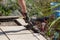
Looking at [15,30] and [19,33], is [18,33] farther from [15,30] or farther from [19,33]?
[15,30]

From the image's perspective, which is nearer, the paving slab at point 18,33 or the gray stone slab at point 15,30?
the paving slab at point 18,33

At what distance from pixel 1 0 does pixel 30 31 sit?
1.98m

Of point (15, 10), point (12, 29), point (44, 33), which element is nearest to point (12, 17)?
point (15, 10)

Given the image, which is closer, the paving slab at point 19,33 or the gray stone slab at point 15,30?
the paving slab at point 19,33

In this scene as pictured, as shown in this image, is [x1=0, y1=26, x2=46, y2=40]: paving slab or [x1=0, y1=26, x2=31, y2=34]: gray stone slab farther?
[x1=0, y1=26, x2=31, y2=34]: gray stone slab

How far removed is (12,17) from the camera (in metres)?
7.50

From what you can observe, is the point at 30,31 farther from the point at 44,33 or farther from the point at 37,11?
the point at 37,11

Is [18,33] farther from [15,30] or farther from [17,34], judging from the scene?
[15,30]

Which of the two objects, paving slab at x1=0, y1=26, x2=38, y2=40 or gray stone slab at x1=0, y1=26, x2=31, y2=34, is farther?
gray stone slab at x1=0, y1=26, x2=31, y2=34

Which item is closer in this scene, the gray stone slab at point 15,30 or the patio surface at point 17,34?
the patio surface at point 17,34

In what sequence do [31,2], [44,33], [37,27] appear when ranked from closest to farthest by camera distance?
[44,33] → [37,27] → [31,2]

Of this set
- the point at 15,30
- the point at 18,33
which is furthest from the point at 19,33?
the point at 15,30

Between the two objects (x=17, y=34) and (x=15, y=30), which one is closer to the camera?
(x=17, y=34)

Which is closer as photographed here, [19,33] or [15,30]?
[19,33]
